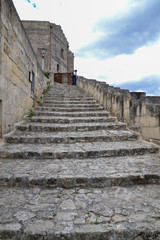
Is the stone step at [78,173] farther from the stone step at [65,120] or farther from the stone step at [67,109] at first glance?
the stone step at [67,109]

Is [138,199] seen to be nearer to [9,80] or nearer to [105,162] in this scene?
[105,162]

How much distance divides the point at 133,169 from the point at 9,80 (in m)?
3.11

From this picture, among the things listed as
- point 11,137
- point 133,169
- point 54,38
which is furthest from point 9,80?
point 54,38

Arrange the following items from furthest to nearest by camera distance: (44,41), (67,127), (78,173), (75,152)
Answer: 1. (44,41)
2. (67,127)
3. (75,152)
4. (78,173)

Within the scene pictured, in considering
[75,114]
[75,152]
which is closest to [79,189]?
[75,152]

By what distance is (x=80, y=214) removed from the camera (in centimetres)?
170

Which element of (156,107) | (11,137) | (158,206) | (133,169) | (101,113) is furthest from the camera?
(101,113)

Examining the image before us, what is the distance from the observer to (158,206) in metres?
1.81

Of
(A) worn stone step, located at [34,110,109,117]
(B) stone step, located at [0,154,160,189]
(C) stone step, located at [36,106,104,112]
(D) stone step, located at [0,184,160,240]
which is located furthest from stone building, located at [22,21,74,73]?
(D) stone step, located at [0,184,160,240]

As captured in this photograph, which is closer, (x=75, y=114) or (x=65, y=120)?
(x=65, y=120)

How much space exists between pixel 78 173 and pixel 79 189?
0.81 ft

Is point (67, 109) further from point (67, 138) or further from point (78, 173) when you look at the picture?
point (78, 173)

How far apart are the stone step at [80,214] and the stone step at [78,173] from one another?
93 millimetres

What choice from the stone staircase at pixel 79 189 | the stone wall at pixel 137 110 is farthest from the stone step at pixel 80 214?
the stone wall at pixel 137 110
